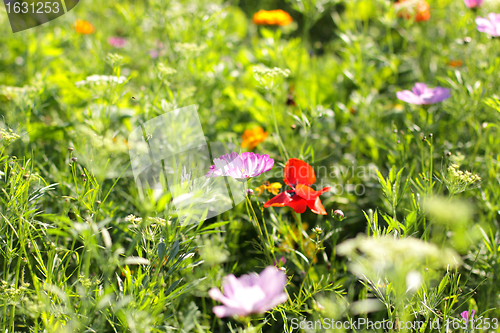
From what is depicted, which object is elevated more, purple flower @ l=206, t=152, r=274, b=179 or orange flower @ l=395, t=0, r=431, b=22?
orange flower @ l=395, t=0, r=431, b=22

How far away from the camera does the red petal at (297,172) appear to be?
86 centimetres

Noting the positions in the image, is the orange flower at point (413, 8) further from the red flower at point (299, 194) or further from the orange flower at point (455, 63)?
the red flower at point (299, 194)

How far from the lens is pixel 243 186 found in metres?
0.89

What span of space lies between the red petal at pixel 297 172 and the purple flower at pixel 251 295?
13.3 inches

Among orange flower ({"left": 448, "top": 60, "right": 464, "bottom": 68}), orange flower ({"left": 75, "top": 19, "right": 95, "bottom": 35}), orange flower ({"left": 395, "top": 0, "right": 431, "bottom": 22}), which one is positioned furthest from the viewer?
orange flower ({"left": 75, "top": 19, "right": 95, "bottom": 35})

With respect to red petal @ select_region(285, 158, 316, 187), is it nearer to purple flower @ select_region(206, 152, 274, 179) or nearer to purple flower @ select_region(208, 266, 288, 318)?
purple flower @ select_region(206, 152, 274, 179)

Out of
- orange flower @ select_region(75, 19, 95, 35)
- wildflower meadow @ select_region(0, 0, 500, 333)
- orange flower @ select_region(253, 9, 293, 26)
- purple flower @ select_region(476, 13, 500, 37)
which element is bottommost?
wildflower meadow @ select_region(0, 0, 500, 333)

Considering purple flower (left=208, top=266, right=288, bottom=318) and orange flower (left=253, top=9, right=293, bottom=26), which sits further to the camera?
orange flower (left=253, top=9, right=293, bottom=26)

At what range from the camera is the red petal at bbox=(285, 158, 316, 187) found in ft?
2.83

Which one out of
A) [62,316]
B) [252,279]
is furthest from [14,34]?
[252,279]

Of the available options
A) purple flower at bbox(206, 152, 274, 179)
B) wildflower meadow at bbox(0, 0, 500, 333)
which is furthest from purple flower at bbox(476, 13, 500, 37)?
purple flower at bbox(206, 152, 274, 179)

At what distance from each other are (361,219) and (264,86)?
589mm

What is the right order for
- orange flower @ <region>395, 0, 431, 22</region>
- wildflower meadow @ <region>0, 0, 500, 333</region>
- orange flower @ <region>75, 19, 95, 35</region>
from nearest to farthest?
wildflower meadow @ <region>0, 0, 500, 333</region>
orange flower @ <region>395, 0, 431, 22</region>
orange flower @ <region>75, 19, 95, 35</region>

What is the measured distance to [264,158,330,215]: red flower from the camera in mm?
807
